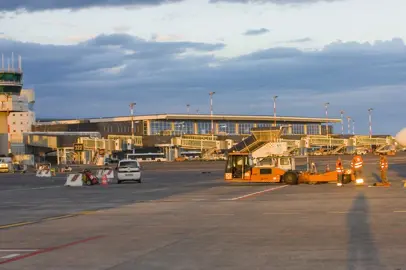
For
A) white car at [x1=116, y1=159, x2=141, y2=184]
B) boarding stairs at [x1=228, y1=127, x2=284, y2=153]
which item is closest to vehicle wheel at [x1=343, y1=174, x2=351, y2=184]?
white car at [x1=116, y1=159, x2=141, y2=184]

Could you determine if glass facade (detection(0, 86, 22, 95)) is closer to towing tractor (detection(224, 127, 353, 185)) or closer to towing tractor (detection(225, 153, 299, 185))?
towing tractor (detection(224, 127, 353, 185))

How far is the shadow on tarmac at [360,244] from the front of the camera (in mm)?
12984

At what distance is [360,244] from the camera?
620 inches

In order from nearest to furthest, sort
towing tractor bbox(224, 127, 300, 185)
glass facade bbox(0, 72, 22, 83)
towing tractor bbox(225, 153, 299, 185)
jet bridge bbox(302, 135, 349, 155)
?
towing tractor bbox(225, 153, 299, 185) → towing tractor bbox(224, 127, 300, 185) → glass facade bbox(0, 72, 22, 83) → jet bridge bbox(302, 135, 349, 155)

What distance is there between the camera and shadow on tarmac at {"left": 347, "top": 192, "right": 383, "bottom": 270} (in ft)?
42.6

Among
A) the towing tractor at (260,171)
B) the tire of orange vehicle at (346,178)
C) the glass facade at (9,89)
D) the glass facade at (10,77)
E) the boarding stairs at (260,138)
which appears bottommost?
the tire of orange vehicle at (346,178)

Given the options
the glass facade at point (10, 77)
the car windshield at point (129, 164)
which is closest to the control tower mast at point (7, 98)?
the glass facade at point (10, 77)

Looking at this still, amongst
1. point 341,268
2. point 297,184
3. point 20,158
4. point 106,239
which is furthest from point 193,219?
point 20,158

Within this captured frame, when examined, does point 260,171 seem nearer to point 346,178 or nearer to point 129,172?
point 346,178

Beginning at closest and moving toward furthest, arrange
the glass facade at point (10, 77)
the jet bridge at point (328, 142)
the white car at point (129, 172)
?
1. the white car at point (129, 172)
2. the glass facade at point (10, 77)
3. the jet bridge at point (328, 142)

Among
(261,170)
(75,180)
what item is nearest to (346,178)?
(261,170)

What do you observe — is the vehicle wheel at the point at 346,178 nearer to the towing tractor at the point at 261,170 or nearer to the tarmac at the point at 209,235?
the towing tractor at the point at 261,170

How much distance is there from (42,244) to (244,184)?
3387 cm

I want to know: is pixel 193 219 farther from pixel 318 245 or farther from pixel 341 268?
pixel 341 268
